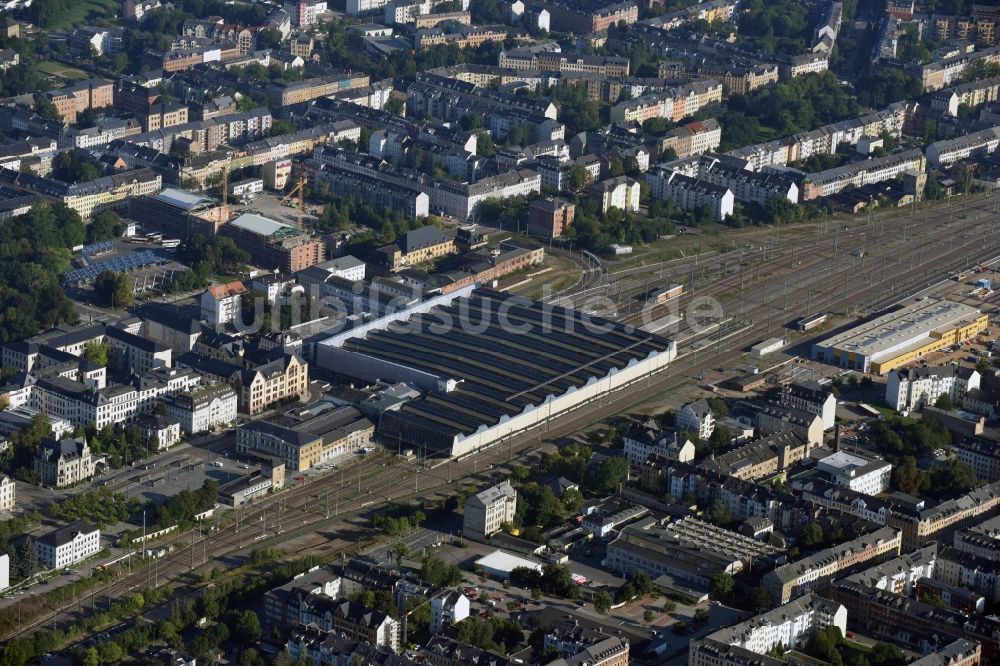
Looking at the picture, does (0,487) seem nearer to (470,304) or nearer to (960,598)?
(470,304)

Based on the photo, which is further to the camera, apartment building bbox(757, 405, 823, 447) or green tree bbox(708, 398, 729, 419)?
green tree bbox(708, 398, 729, 419)

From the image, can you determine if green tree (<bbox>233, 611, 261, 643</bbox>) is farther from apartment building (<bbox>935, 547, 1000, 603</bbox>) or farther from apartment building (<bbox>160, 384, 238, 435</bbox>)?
apartment building (<bbox>935, 547, 1000, 603</bbox>)

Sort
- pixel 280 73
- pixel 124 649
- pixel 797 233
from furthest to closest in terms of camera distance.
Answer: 1. pixel 280 73
2. pixel 797 233
3. pixel 124 649

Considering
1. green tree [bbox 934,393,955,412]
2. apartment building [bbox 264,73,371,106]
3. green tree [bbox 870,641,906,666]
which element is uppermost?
apartment building [bbox 264,73,371,106]

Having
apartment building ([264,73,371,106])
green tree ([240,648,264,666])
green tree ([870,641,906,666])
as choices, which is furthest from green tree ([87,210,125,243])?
green tree ([870,641,906,666])

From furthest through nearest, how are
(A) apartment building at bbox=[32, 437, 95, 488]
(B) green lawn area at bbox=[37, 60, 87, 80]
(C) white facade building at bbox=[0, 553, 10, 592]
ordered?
1. (B) green lawn area at bbox=[37, 60, 87, 80]
2. (A) apartment building at bbox=[32, 437, 95, 488]
3. (C) white facade building at bbox=[0, 553, 10, 592]

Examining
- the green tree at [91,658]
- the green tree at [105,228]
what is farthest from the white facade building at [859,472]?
the green tree at [105,228]

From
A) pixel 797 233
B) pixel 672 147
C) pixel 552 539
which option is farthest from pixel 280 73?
pixel 552 539

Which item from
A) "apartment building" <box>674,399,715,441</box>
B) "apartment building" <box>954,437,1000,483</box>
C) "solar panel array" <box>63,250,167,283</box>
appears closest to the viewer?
"apartment building" <box>954,437,1000,483</box>
